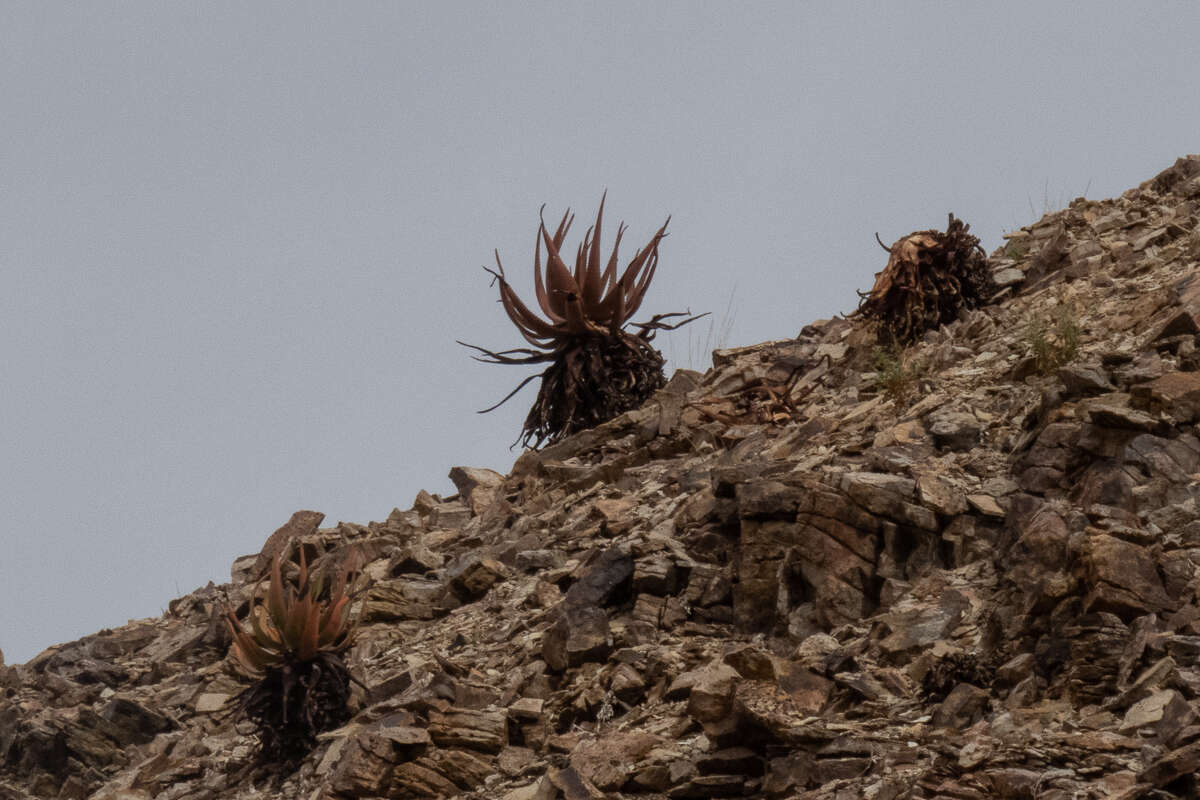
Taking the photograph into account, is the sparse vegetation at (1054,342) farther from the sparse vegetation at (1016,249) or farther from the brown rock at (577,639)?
the brown rock at (577,639)

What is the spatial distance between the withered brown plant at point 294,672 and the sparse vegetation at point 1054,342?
486 cm

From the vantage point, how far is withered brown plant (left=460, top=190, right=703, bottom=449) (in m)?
13.3

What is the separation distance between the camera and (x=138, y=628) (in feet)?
42.0

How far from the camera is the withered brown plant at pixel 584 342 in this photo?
1333cm

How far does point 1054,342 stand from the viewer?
9.77 m

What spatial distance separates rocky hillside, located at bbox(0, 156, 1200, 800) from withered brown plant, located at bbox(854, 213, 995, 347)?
0.90ft

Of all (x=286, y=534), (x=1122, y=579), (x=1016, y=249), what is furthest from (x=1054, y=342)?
(x=286, y=534)

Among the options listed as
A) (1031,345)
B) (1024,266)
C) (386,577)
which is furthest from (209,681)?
(1024,266)

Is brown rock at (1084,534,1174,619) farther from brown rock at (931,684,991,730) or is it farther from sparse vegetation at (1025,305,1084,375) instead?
sparse vegetation at (1025,305,1084,375)

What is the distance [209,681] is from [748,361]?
5355 mm

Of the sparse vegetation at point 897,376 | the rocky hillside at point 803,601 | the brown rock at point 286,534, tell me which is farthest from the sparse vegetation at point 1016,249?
the brown rock at point 286,534

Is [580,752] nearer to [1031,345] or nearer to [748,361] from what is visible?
[1031,345]

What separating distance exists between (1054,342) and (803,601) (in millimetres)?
2859

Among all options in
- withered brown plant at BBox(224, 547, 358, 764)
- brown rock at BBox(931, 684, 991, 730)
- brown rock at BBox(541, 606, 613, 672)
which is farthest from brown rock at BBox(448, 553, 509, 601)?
brown rock at BBox(931, 684, 991, 730)
